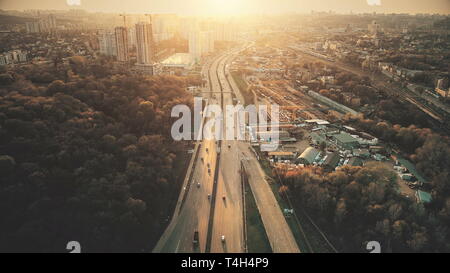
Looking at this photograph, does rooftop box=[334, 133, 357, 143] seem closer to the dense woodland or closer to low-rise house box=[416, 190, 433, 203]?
low-rise house box=[416, 190, 433, 203]

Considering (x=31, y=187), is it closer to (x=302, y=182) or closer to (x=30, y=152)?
(x=30, y=152)

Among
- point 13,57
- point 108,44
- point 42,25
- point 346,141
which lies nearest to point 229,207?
point 346,141

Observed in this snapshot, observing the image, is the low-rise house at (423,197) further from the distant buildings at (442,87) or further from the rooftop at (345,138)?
the distant buildings at (442,87)

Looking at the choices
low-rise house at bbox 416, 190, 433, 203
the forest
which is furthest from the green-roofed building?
low-rise house at bbox 416, 190, 433, 203

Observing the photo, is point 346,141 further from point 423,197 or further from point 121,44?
point 121,44

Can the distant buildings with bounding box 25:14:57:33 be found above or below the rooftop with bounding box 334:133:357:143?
above

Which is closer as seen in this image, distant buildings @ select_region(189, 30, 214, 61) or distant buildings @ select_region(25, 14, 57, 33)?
distant buildings @ select_region(25, 14, 57, 33)
